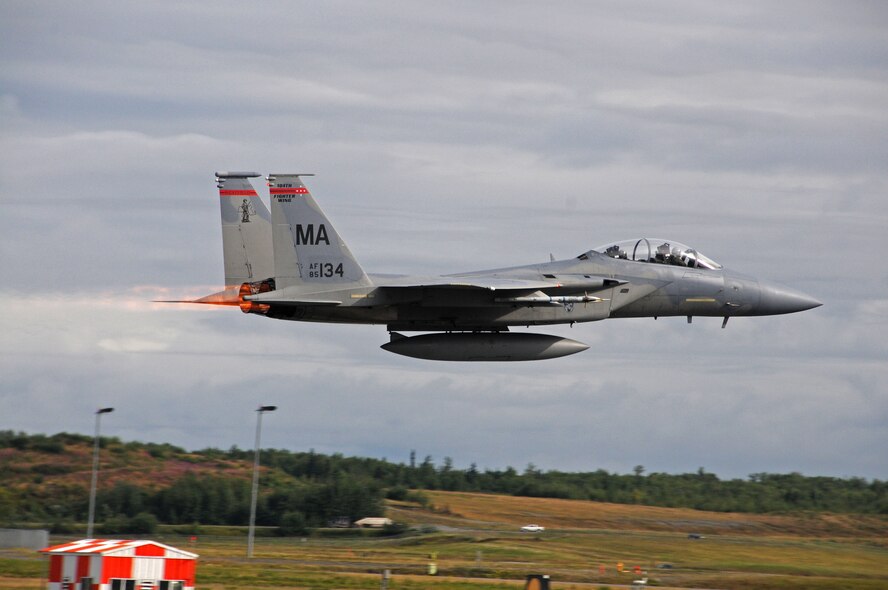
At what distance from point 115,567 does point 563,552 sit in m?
20.6

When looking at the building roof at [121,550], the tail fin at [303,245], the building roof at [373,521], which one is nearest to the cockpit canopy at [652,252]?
the tail fin at [303,245]

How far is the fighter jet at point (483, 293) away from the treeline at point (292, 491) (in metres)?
19.1

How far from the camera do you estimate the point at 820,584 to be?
110ft

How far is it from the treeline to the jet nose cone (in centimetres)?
1736

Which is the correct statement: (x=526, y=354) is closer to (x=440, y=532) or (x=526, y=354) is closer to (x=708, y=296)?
(x=708, y=296)

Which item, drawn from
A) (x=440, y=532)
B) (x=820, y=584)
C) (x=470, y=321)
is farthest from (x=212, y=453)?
(x=820, y=584)

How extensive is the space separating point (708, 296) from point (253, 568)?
52.7 feet

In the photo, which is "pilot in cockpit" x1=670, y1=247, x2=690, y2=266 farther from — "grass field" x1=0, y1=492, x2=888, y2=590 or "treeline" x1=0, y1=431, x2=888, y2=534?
"treeline" x1=0, y1=431, x2=888, y2=534

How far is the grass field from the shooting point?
1330 inches

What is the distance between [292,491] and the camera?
184 ft

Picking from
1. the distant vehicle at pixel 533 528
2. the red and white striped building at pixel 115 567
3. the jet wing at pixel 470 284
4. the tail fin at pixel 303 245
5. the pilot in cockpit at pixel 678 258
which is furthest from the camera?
the distant vehicle at pixel 533 528

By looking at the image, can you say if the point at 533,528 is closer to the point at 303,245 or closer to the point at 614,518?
the point at 614,518

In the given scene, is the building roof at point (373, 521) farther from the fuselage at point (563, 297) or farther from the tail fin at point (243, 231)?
the fuselage at point (563, 297)

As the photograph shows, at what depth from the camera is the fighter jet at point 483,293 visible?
3256cm
